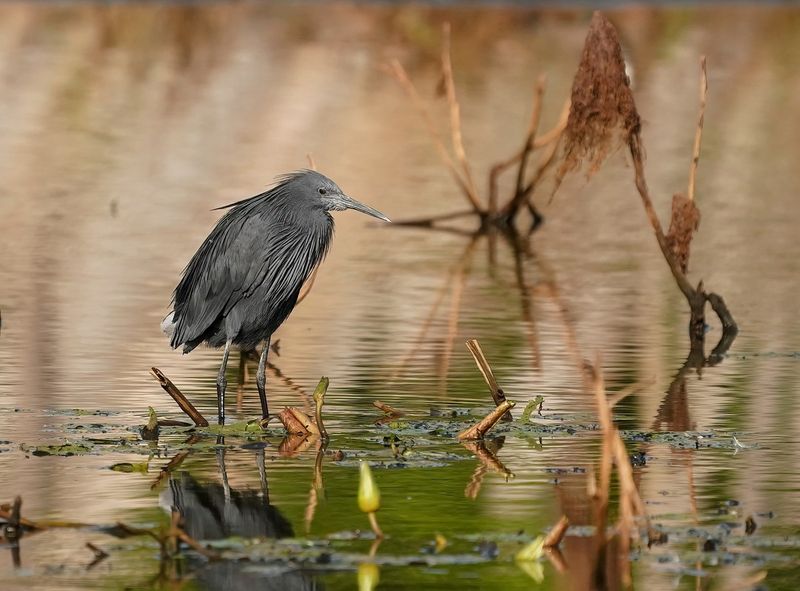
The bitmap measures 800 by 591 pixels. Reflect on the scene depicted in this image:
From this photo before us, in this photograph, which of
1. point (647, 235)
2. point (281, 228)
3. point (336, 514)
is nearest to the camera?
point (336, 514)

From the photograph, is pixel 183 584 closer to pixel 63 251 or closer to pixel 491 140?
pixel 63 251

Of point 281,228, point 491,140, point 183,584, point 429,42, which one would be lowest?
point 183,584

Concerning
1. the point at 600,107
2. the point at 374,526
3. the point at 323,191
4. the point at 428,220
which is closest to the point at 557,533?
the point at 374,526

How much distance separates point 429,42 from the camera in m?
42.5

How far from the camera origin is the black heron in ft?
35.5

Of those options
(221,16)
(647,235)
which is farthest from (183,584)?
(221,16)

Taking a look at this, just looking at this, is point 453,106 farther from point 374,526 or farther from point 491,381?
point 374,526

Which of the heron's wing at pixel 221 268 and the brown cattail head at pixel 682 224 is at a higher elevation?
the brown cattail head at pixel 682 224

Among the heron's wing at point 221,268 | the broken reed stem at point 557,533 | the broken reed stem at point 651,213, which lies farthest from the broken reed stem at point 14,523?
the broken reed stem at point 651,213

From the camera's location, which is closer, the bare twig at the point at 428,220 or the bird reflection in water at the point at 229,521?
the bird reflection in water at the point at 229,521

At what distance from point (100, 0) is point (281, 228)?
3852 cm

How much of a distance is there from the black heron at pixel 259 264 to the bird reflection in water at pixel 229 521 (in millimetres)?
1272

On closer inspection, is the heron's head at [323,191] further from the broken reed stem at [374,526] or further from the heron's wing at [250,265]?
the broken reed stem at [374,526]

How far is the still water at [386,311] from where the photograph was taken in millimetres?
8367
